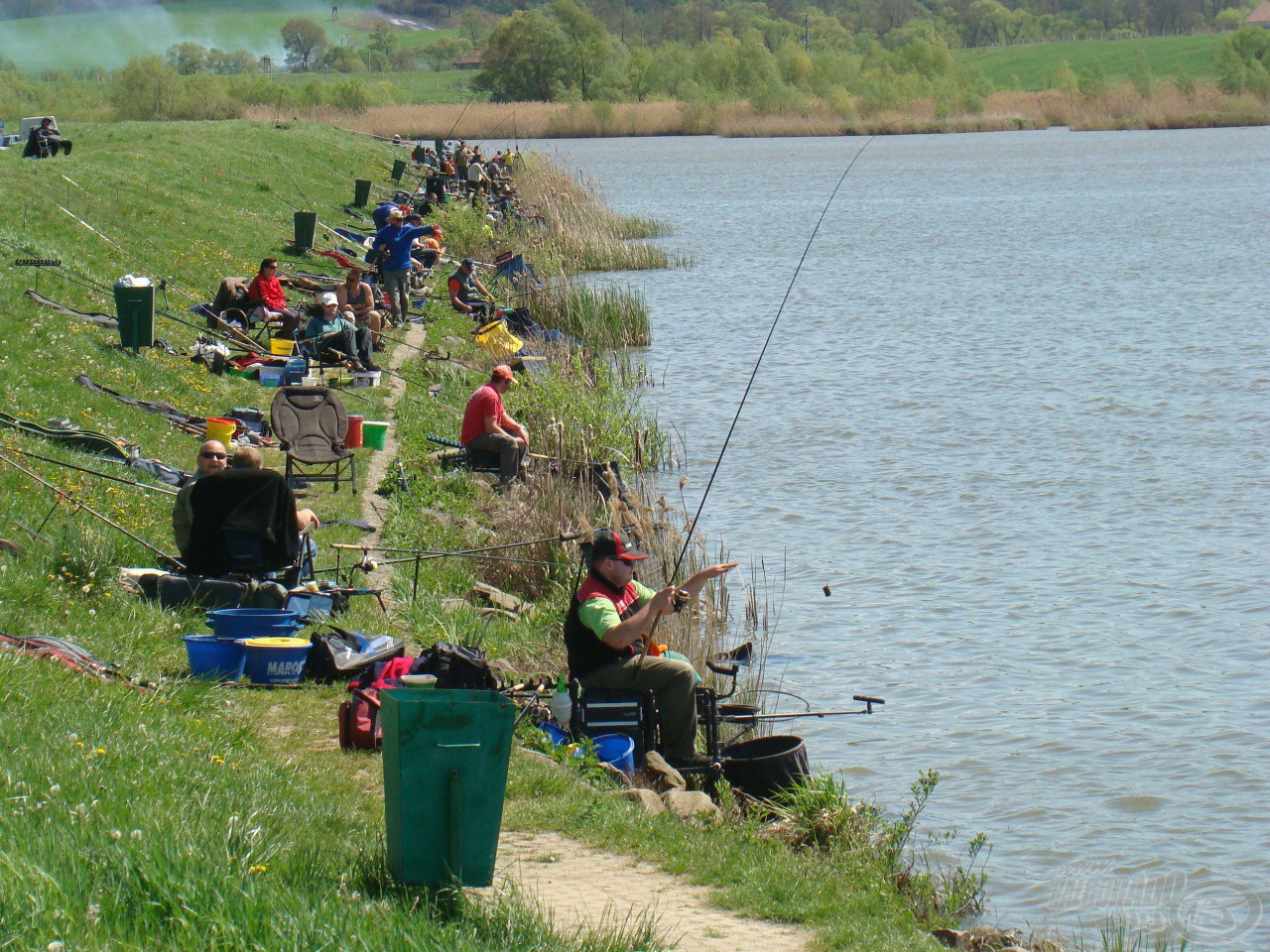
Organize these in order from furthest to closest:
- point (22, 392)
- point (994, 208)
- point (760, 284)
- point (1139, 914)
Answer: point (994, 208) < point (760, 284) < point (22, 392) < point (1139, 914)

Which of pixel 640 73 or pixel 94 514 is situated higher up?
pixel 640 73

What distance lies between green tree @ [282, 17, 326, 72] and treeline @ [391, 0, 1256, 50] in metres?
43.8

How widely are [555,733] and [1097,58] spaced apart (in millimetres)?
129251

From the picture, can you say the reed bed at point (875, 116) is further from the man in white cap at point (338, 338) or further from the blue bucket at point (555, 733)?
the blue bucket at point (555, 733)

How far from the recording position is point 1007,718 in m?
9.59

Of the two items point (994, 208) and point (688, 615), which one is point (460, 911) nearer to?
point (688, 615)

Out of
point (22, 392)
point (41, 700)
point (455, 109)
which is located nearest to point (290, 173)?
point (22, 392)

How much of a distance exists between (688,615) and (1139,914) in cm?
352

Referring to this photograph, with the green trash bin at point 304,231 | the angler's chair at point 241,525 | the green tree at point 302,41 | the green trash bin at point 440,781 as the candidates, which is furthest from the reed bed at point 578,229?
the green tree at point 302,41

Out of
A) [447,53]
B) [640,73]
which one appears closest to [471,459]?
[640,73]

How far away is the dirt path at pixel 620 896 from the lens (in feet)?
16.8

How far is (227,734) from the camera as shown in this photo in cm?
636

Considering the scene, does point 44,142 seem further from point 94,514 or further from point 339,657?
point 339,657

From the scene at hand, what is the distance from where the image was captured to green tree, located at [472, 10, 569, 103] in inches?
3378
